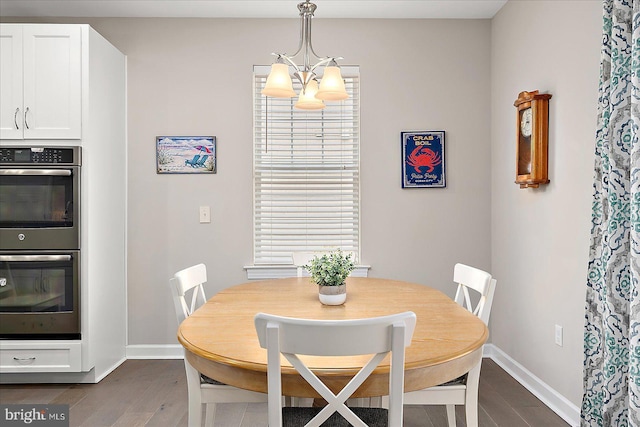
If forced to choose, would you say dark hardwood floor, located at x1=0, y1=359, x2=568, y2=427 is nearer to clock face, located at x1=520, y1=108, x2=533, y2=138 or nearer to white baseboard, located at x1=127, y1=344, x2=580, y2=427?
white baseboard, located at x1=127, y1=344, x2=580, y2=427

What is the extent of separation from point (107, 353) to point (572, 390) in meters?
2.97

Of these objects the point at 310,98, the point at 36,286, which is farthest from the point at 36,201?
the point at 310,98

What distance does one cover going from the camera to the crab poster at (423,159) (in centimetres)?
366

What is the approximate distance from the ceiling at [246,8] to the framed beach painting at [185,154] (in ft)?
3.09

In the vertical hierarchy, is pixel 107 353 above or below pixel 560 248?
below

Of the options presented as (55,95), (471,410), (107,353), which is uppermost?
(55,95)

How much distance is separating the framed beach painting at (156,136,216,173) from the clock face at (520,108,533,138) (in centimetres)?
221

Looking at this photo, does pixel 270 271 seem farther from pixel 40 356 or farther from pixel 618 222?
pixel 618 222

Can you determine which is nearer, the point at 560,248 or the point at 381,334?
the point at 381,334

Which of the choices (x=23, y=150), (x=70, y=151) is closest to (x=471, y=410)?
(x=70, y=151)

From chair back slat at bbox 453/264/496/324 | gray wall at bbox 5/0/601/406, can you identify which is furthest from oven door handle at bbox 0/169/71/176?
chair back slat at bbox 453/264/496/324

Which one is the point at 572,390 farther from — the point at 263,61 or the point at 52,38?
the point at 52,38

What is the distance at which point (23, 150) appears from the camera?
3020 millimetres

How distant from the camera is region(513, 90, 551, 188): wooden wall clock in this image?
281cm
